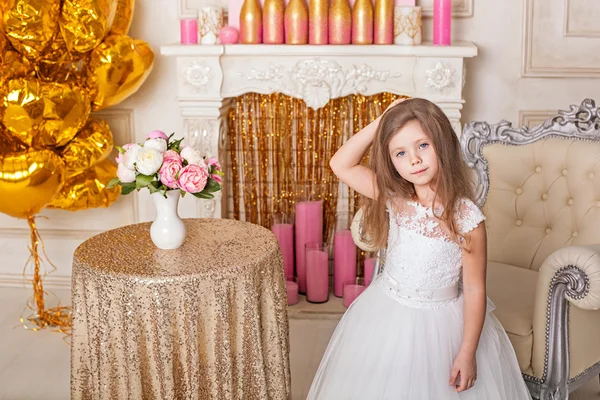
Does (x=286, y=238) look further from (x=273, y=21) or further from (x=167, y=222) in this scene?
(x=167, y=222)

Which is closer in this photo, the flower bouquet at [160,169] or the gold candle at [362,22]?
the flower bouquet at [160,169]

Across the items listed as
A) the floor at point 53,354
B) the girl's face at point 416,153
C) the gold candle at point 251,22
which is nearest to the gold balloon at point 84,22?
the gold candle at point 251,22

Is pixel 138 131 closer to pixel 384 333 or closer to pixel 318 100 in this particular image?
pixel 318 100

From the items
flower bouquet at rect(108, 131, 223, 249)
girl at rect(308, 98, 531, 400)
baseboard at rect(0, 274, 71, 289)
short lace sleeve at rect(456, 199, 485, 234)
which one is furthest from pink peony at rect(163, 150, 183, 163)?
baseboard at rect(0, 274, 71, 289)

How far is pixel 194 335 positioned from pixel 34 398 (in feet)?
3.49

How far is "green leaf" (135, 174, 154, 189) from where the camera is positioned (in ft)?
7.40

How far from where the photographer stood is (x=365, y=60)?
343 cm

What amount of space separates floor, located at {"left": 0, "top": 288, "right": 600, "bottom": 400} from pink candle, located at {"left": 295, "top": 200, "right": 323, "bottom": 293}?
276 millimetres

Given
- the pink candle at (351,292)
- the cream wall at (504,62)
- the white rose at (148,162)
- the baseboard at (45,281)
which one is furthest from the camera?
the baseboard at (45,281)

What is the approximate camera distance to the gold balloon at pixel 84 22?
315cm

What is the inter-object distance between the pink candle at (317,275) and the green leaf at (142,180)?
1.53m

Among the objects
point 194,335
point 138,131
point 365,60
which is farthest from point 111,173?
point 194,335

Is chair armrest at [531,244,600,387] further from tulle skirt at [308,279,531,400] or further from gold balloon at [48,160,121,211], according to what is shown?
gold balloon at [48,160,121,211]

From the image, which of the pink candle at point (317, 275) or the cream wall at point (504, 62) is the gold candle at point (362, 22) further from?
the pink candle at point (317, 275)
